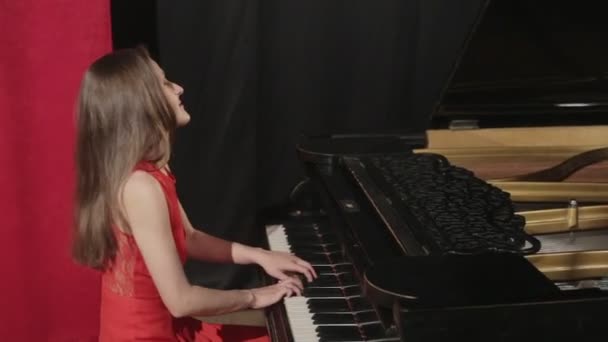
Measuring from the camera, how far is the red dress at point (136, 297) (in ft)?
5.26

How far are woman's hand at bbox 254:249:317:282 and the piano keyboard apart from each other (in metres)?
0.03

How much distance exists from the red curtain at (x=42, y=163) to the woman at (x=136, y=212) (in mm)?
991

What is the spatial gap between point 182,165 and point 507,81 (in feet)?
3.98

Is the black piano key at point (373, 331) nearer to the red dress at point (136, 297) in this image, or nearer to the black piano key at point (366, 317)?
the black piano key at point (366, 317)

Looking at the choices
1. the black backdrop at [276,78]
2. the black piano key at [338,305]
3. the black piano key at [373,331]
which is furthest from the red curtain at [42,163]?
the black piano key at [373,331]

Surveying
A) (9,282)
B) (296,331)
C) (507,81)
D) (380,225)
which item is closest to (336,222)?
(380,225)

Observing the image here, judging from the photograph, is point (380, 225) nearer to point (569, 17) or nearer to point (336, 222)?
point (336, 222)

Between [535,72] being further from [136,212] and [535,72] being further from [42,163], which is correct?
[42,163]

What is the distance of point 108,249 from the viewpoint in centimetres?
162

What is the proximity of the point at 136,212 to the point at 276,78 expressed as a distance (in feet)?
Answer: 4.62

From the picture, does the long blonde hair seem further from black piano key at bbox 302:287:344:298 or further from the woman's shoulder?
black piano key at bbox 302:287:344:298

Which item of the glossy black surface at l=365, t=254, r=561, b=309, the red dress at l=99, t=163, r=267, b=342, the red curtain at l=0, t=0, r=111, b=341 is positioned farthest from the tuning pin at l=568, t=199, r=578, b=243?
the red curtain at l=0, t=0, r=111, b=341

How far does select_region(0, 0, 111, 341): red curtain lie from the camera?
8.09 feet

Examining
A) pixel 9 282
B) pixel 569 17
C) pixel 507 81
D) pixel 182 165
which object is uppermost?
pixel 569 17
